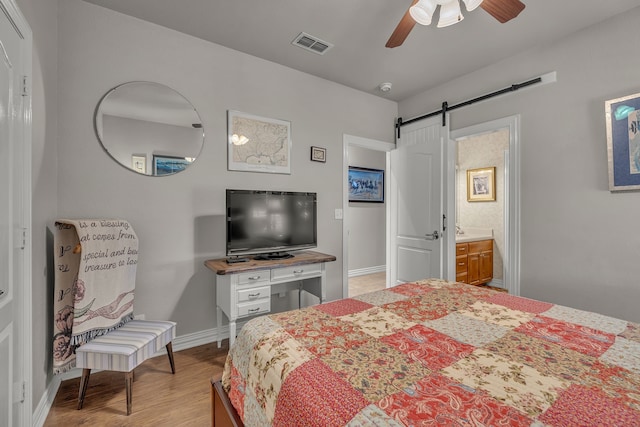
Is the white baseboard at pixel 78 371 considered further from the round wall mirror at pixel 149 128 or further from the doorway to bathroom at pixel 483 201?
the doorway to bathroom at pixel 483 201

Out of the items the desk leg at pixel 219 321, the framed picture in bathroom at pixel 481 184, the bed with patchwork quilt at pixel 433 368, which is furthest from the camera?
the framed picture in bathroom at pixel 481 184

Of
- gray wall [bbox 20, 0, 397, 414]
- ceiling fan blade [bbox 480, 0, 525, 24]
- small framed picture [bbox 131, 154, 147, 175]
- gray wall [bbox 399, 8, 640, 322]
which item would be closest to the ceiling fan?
ceiling fan blade [bbox 480, 0, 525, 24]

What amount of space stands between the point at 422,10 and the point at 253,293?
2265mm

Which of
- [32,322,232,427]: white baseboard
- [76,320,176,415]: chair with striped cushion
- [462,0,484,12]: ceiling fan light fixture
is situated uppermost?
[462,0,484,12]: ceiling fan light fixture

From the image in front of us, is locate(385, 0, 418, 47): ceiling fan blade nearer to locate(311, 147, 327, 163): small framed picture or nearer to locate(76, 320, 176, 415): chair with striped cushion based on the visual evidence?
locate(311, 147, 327, 163): small framed picture

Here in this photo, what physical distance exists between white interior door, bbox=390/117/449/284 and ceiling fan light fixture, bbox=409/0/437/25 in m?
1.63

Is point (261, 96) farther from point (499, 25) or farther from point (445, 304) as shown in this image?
point (445, 304)

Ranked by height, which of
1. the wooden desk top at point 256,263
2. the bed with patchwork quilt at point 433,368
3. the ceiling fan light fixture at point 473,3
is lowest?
the bed with patchwork quilt at point 433,368

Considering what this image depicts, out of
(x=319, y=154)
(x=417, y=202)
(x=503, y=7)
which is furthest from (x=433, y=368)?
(x=417, y=202)

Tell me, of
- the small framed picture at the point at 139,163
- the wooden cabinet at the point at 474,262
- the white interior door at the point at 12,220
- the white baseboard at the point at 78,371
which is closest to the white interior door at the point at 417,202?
the wooden cabinet at the point at 474,262

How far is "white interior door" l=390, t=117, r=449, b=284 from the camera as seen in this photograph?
128 inches

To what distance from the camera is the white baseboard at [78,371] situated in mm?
1602

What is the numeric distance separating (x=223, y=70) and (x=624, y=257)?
144 inches

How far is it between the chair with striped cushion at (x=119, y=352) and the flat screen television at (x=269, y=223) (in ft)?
2.66
